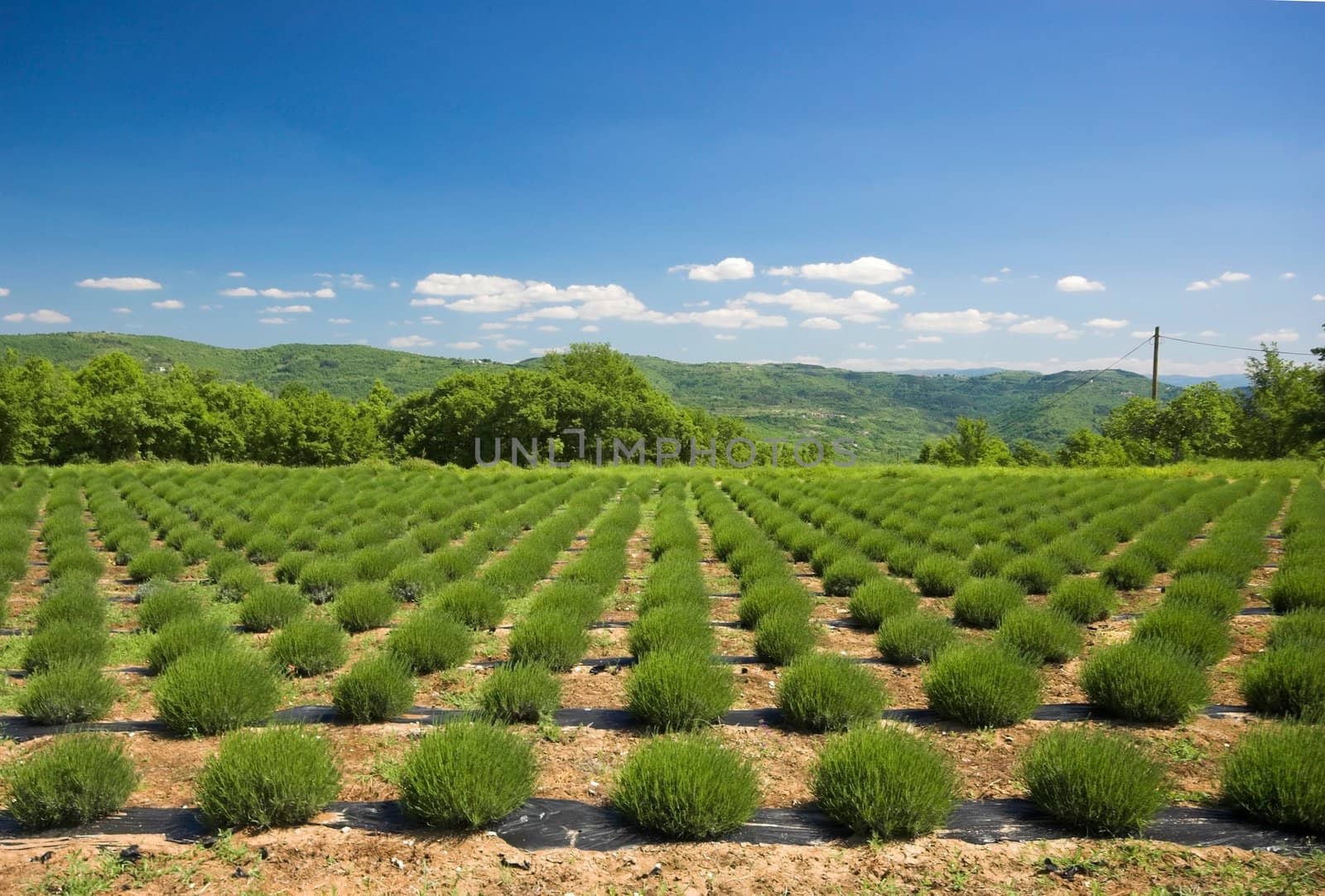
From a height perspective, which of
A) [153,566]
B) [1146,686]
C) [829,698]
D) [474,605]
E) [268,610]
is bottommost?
[153,566]

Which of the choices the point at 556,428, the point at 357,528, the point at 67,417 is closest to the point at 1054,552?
the point at 357,528

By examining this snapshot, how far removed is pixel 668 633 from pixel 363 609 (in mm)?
3175

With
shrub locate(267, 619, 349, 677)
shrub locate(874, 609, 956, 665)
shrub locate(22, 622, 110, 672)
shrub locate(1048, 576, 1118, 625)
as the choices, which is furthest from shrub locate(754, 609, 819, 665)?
shrub locate(22, 622, 110, 672)

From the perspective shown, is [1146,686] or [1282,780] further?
[1146,686]

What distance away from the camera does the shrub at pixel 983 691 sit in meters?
4.82

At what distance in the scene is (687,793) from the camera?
3.51 metres

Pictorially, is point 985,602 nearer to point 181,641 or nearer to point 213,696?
point 213,696

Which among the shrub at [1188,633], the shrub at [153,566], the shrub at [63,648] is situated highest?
the shrub at [1188,633]

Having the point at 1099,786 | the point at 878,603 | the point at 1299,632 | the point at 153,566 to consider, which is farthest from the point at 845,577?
the point at 153,566

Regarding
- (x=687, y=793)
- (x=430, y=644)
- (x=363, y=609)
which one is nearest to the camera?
(x=687, y=793)

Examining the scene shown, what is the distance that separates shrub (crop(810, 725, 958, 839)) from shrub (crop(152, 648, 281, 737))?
142 inches

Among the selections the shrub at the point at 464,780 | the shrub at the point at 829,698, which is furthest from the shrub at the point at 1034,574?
the shrub at the point at 464,780

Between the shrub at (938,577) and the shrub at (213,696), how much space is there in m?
7.09

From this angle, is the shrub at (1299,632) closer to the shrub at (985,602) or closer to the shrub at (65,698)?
the shrub at (985,602)
